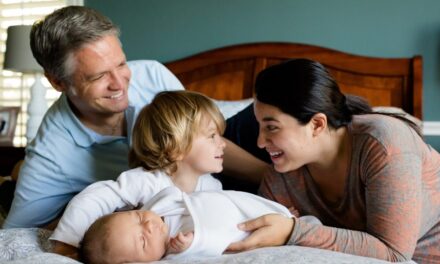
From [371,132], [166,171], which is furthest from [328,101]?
[166,171]

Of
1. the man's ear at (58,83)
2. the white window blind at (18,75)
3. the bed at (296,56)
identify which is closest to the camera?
the man's ear at (58,83)

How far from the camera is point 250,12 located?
2.95 meters

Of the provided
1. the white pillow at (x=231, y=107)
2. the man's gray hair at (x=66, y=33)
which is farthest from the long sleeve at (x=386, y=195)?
the white pillow at (x=231, y=107)

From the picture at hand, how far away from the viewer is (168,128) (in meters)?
1.57

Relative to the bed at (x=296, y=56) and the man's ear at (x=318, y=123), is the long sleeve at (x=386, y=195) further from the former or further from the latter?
the bed at (x=296, y=56)

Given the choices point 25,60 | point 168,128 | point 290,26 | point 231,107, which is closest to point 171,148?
point 168,128

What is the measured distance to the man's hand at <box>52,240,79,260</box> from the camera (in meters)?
1.28

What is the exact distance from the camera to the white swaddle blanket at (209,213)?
123cm

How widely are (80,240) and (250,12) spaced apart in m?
1.97

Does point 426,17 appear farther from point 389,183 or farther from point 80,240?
point 80,240

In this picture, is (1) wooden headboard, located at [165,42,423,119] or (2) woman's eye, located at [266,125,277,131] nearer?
(2) woman's eye, located at [266,125,277,131]

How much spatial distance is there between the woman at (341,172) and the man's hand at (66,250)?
16.4 inches

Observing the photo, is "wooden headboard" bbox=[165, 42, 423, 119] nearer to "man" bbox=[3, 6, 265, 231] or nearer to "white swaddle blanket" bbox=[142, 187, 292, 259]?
"man" bbox=[3, 6, 265, 231]

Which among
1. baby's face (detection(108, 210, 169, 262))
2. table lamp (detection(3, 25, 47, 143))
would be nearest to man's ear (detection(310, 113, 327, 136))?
baby's face (detection(108, 210, 169, 262))
